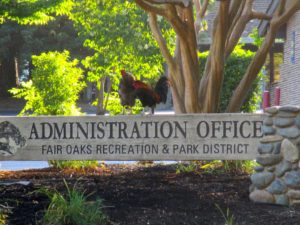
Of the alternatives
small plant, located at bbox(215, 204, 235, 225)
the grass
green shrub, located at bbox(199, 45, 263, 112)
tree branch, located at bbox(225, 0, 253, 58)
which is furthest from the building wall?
small plant, located at bbox(215, 204, 235, 225)

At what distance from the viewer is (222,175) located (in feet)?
31.6

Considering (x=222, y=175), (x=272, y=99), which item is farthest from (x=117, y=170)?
(x=272, y=99)

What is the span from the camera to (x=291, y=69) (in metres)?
20.4

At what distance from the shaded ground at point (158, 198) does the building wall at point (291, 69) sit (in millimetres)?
10347

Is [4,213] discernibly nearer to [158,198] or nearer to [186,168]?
[158,198]

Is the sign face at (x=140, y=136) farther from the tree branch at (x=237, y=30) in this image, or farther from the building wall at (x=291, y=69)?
the building wall at (x=291, y=69)

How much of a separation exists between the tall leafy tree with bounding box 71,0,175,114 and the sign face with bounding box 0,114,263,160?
30.0ft

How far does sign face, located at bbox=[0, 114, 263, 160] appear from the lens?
8.55 m

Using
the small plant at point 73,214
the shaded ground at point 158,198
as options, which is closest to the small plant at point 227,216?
the shaded ground at point 158,198

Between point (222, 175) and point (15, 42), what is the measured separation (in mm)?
36409

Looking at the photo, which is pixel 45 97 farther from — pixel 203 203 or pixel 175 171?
pixel 203 203

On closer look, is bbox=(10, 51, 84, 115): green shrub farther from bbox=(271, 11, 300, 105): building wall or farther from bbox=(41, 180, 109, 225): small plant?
bbox=(271, 11, 300, 105): building wall

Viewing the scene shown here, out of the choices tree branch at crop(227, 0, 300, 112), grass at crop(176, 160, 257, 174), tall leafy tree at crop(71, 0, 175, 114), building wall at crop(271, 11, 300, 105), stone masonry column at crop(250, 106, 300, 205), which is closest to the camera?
stone masonry column at crop(250, 106, 300, 205)

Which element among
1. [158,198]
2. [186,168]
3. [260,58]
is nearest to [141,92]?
[186,168]
